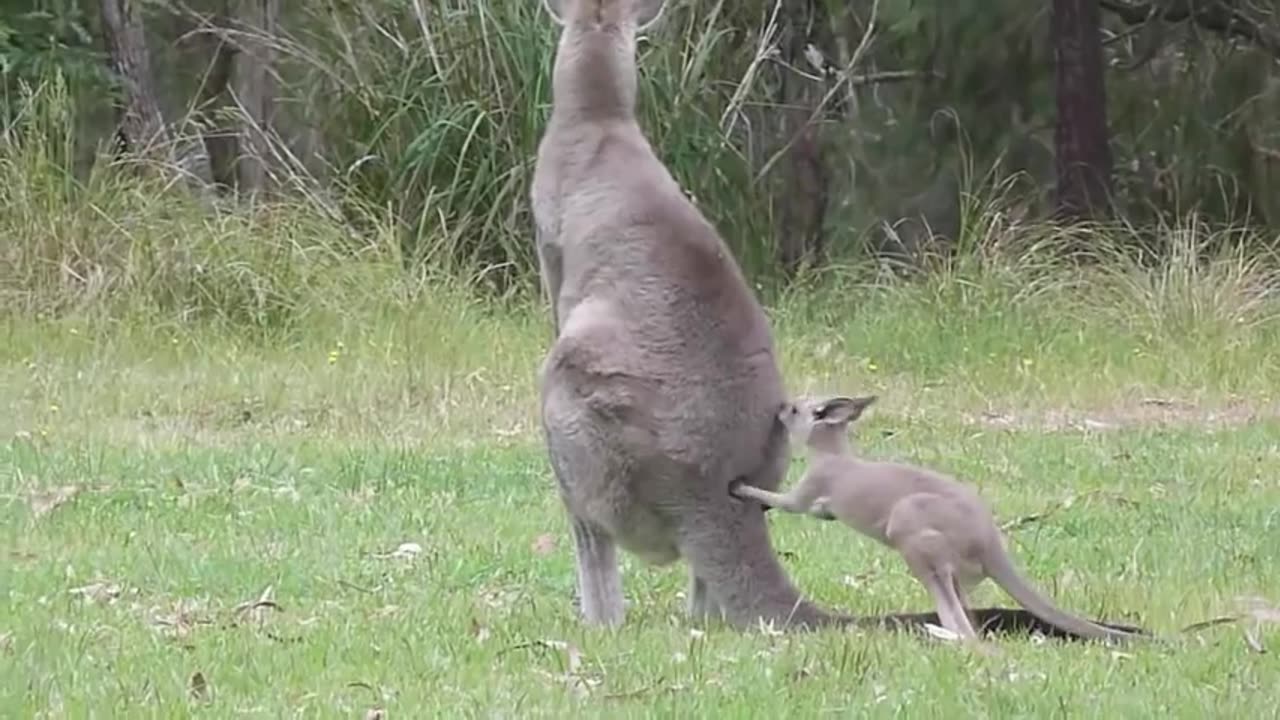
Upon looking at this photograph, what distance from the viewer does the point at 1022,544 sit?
23.8 ft

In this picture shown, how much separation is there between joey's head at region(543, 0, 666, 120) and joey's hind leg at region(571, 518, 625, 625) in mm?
1261

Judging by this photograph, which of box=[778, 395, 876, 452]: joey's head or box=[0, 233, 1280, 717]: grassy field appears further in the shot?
box=[778, 395, 876, 452]: joey's head

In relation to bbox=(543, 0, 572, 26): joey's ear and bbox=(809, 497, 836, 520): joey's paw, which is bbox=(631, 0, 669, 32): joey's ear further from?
bbox=(809, 497, 836, 520): joey's paw

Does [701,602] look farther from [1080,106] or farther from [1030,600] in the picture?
[1080,106]

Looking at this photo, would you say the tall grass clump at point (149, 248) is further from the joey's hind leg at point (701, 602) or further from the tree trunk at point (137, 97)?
the joey's hind leg at point (701, 602)

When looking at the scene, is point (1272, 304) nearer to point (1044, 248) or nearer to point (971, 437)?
point (1044, 248)

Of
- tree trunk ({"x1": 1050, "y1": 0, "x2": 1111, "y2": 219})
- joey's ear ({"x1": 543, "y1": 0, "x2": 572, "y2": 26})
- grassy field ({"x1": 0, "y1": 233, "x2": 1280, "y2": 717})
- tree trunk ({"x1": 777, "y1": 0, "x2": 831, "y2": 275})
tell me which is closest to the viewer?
grassy field ({"x1": 0, "y1": 233, "x2": 1280, "y2": 717})

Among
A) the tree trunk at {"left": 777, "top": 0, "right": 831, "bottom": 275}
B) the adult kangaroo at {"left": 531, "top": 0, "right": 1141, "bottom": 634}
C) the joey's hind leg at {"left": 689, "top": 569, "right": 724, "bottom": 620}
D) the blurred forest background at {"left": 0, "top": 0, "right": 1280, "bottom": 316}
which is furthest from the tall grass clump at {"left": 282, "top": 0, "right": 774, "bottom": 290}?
the joey's hind leg at {"left": 689, "top": 569, "right": 724, "bottom": 620}

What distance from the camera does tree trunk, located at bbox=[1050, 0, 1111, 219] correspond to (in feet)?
56.2

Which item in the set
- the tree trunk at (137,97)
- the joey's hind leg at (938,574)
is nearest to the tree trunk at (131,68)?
the tree trunk at (137,97)

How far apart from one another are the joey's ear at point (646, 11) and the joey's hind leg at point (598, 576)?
171 centimetres

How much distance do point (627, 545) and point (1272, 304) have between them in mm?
8660

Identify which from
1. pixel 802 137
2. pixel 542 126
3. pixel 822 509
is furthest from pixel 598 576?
pixel 802 137

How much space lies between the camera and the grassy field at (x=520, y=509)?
16.6 feet
